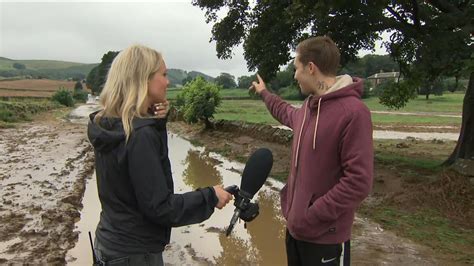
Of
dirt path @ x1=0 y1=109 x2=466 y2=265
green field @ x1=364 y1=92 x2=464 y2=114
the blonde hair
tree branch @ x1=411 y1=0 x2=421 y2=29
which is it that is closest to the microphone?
the blonde hair

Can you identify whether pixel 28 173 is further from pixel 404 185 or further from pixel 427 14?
pixel 427 14

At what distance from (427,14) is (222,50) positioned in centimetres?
691

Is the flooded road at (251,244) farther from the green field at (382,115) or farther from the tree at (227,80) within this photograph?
the tree at (227,80)

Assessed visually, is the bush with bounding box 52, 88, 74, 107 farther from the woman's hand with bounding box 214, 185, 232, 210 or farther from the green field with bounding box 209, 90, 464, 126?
the woman's hand with bounding box 214, 185, 232, 210

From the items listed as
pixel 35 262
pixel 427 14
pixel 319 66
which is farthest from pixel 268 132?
pixel 319 66

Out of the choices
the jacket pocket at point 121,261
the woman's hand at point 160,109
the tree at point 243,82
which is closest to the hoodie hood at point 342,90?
the woman's hand at point 160,109

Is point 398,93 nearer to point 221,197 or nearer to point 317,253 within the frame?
point 317,253

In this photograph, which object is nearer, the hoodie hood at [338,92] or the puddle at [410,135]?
the hoodie hood at [338,92]

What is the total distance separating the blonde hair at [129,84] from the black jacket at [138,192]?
6 centimetres

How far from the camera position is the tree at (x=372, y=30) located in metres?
8.90

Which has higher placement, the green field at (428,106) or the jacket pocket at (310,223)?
the jacket pocket at (310,223)

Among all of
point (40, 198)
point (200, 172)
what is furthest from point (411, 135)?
point (40, 198)

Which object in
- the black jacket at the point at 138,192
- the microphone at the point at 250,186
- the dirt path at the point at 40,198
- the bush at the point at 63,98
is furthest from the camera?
the bush at the point at 63,98

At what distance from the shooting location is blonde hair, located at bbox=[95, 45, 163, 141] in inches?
85.1
